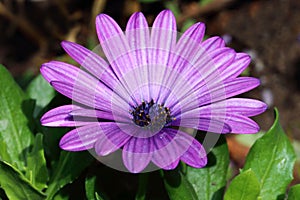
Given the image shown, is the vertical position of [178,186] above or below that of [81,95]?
below

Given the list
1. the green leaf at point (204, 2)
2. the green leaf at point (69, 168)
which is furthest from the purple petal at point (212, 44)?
the green leaf at point (204, 2)

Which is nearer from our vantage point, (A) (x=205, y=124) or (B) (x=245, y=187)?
(A) (x=205, y=124)

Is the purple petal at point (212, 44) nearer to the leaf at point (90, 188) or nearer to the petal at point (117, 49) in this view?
the petal at point (117, 49)

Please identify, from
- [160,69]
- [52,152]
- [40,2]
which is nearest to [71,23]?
[40,2]

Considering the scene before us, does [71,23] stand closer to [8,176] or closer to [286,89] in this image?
[286,89]

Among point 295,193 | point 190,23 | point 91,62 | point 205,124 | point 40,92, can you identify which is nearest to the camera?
point 205,124

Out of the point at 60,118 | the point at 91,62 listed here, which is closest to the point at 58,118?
the point at 60,118

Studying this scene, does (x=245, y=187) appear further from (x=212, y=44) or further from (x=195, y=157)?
(x=212, y=44)
